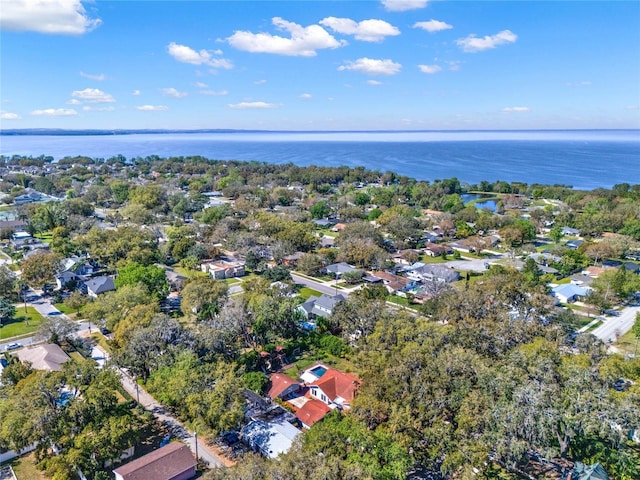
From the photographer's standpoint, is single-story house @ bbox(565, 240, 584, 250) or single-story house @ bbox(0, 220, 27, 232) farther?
single-story house @ bbox(0, 220, 27, 232)

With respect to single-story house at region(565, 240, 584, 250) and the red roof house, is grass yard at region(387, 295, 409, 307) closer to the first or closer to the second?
the red roof house

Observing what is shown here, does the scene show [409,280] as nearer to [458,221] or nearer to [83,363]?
[458,221]

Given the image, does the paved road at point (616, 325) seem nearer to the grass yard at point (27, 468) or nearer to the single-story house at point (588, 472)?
the single-story house at point (588, 472)

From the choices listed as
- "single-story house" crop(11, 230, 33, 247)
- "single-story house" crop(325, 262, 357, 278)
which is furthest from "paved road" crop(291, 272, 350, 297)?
"single-story house" crop(11, 230, 33, 247)

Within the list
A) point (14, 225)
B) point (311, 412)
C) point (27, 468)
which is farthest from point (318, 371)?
point (14, 225)

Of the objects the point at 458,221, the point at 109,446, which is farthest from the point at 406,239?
the point at 109,446

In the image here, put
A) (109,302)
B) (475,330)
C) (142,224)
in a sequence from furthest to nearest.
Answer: (142,224), (109,302), (475,330)
